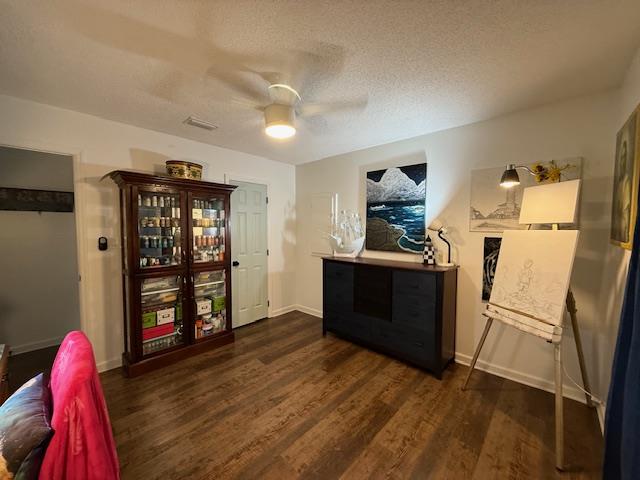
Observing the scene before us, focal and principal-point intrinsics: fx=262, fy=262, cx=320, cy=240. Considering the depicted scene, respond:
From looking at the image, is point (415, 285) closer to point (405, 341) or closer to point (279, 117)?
point (405, 341)

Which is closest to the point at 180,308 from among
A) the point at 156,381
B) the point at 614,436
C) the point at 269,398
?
Result: the point at 156,381

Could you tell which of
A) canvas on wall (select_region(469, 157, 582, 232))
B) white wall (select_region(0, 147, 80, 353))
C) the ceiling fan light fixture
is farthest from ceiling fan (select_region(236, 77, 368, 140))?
white wall (select_region(0, 147, 80, 353))

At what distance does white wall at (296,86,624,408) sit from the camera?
6.63 feet

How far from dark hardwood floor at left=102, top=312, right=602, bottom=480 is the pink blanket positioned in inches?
33.4

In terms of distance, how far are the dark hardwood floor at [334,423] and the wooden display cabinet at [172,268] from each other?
318 millimetres

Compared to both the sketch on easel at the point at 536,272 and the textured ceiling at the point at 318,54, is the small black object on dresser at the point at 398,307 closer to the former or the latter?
the sketch on easel at the point at 536,272

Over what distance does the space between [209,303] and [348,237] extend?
190 centimetres

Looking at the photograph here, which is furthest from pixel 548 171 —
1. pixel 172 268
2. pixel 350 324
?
pixel 172 268

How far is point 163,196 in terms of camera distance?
2750mm

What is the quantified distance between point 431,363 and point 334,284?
1353 mm

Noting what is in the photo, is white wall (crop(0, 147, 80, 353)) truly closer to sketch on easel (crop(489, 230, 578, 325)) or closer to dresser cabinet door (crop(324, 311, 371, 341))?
dresser cabinet door (crop(324, 311, 371, 341))

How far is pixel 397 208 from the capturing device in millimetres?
3230

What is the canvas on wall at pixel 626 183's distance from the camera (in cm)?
143

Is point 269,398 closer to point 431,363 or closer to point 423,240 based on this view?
point 431,363
